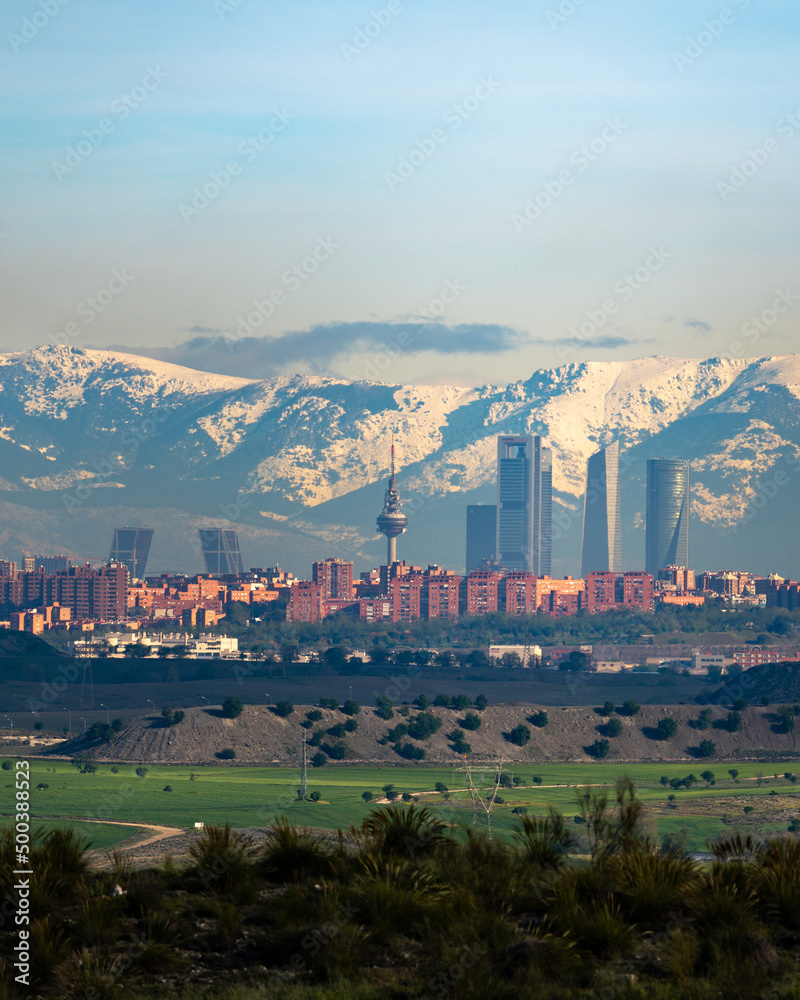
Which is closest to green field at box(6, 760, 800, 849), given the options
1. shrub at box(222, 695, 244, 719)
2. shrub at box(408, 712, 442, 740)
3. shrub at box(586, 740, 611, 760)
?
shrub at box(586, 740, 611, 760)

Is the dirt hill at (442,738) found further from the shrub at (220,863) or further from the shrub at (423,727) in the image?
the shrub at (220,863)

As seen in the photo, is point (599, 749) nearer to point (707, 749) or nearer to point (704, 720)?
point (707, 749)

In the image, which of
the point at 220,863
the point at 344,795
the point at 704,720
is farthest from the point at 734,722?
the point at 220,863

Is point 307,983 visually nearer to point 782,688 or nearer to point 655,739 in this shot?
point 655,739

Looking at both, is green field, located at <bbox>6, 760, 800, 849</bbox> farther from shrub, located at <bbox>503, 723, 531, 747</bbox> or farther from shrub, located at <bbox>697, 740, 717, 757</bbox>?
shrub, located at <bbox>503, 723, 531, 747</bbox>

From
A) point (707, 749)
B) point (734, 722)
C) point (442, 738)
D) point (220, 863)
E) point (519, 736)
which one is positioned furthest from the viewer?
point (734, 722)

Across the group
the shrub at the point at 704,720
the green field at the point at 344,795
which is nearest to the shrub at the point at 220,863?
the green field at the point at 344,795
